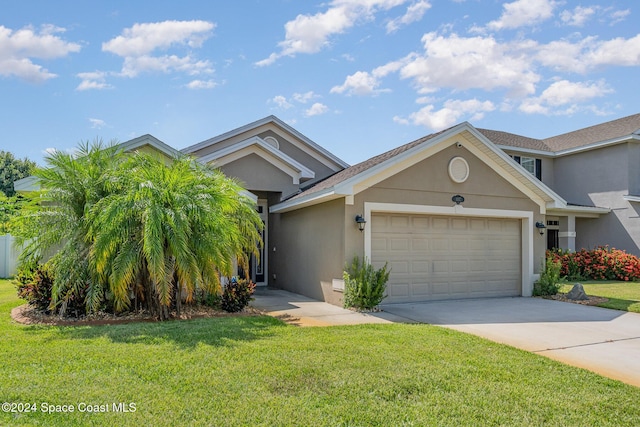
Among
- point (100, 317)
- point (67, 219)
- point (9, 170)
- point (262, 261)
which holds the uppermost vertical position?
point (9, 170)

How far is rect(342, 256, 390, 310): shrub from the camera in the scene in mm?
9648

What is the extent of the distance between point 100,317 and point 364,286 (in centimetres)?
545

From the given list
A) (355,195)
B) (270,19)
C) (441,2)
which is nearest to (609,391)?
(355,195)

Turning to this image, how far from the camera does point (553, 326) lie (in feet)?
27.2

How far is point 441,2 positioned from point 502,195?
5.65m

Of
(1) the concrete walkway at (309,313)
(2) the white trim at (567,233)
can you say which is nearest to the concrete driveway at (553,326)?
(1) the concrete walkway at (309,313)

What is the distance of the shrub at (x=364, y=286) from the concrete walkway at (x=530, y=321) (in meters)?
0.34

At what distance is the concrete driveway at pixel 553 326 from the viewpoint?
6.06m

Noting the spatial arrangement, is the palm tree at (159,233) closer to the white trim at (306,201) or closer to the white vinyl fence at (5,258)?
the white trim at (306,201)

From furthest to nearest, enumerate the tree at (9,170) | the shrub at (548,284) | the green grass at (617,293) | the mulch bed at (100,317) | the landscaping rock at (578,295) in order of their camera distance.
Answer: the tree at (9,170) → the shrub at (548,284) → the landscaping rock at (578,295) → the green grass at (617,293) → the mulch bed at (100,317)

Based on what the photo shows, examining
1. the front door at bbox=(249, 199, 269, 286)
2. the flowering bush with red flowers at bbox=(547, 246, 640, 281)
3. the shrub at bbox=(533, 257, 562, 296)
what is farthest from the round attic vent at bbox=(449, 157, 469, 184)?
the flowering bush with red flowers at bbox=(547, 246, 640, 281)

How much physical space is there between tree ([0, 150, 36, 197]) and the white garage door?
3988cm

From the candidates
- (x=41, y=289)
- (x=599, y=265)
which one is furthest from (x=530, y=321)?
(x=599, y=265)

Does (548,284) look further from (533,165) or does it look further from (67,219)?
(67,219)
